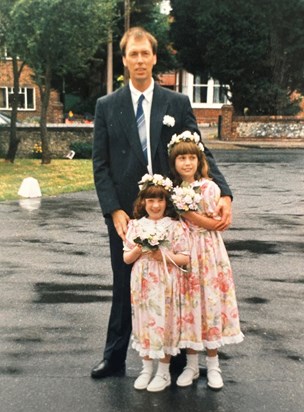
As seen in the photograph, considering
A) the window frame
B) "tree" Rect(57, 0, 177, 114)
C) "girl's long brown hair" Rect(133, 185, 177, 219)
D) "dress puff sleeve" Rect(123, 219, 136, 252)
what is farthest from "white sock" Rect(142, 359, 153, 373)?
the window frame

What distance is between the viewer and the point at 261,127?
104 feet

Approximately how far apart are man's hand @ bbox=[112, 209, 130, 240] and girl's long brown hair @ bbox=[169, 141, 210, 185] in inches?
14.8

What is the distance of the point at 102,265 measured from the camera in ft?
22.9

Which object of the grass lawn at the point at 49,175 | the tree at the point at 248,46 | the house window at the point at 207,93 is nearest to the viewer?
the grass lawn at the point at 49,175

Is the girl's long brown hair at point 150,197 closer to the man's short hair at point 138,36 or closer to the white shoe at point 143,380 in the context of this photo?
the man's short hair at point 138,36

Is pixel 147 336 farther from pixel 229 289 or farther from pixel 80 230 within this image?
pixel 80 230

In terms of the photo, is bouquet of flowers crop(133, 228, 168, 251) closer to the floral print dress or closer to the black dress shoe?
the floral print dress

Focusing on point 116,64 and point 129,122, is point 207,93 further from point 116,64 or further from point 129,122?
point 129,122

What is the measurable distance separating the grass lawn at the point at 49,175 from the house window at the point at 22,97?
923 inches

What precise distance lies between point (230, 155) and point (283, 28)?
10530 mm

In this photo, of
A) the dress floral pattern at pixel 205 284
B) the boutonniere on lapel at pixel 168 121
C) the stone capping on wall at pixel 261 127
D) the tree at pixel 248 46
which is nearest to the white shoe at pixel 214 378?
the dress floral pattern at pixel 205 284

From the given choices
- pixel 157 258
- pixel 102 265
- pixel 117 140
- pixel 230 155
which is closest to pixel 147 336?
pixel 157 258

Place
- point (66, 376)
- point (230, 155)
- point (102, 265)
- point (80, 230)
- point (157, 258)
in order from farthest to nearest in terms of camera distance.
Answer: point (230, 155), point (80, 230), point (102, 265), point (66, 376), point (157, 258)

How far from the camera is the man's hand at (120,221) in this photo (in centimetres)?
367
